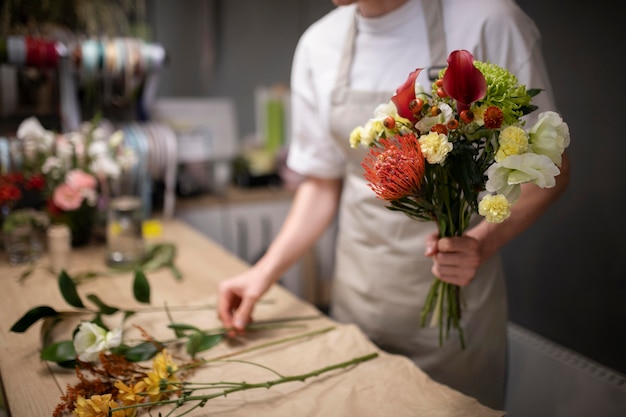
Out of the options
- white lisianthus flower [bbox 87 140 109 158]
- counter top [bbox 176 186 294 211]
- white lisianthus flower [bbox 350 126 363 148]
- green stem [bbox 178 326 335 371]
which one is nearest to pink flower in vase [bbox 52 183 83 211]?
white lisianthus flower [bbox 87 140 109 158]

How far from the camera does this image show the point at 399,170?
81 cm

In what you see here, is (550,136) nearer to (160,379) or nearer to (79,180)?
(160,379)

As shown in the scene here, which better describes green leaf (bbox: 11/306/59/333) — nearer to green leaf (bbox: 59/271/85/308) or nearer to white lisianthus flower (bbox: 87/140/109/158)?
green leaf (bbox: 59/271/85/308)

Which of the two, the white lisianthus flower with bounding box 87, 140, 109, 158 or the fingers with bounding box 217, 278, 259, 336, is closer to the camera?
the fingers with bounding box 217, 278, 259, 336

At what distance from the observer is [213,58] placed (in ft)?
10.4

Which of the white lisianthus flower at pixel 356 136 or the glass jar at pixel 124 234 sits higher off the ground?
the white lisianthus flower at pixel 356 136

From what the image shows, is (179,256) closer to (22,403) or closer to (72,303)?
(72,303)

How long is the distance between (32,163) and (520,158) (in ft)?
Answer: 4.88

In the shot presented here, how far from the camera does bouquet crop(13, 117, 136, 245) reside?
173cm

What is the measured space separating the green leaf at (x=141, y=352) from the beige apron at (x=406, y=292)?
0.53 metres

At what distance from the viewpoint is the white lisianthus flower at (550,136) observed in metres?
0.76

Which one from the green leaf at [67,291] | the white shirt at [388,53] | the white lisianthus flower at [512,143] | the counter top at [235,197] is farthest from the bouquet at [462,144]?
the counter top at [235,197]

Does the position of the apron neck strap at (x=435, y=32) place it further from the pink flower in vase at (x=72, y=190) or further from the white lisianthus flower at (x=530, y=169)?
the pink flower in vase at (x=72, y=190)

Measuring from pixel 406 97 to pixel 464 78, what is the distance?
0.35 feet
